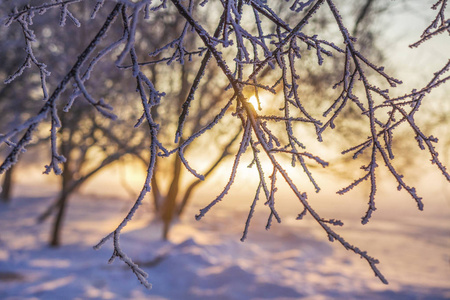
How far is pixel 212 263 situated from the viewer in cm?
949

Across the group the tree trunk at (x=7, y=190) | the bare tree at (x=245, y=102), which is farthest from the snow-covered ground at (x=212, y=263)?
the bare tree at (x=245, y=102)

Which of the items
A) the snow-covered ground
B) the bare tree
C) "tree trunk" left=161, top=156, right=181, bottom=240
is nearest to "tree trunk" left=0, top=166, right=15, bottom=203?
the snow-covered ground

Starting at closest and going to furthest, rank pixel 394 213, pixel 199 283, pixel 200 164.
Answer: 1. pixel 199 283
2. pixel 200 164
3. pixel 394 213

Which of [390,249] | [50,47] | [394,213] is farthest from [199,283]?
[394,213]

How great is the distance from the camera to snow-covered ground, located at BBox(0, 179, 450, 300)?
7750 mm

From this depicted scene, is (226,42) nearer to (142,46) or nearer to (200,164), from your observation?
(142,46)

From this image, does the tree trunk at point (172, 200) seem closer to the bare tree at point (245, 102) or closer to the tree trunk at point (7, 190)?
the tree trunk at point (7, 190)

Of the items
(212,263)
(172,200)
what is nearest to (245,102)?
(212,263)

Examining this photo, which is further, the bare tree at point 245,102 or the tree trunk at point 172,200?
the tree trunk at point 172,200

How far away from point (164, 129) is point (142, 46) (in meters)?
2.91

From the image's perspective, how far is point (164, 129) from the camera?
13.6 m

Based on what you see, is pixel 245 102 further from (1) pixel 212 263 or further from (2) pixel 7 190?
(2) pixel 7 190

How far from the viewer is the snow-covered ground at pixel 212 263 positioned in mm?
7750

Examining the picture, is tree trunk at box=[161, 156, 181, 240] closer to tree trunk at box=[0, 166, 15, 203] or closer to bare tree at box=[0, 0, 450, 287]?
tree trunk at box=[0, 166, 15, 203]
